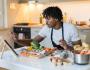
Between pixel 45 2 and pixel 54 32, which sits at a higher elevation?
pixel 45 2

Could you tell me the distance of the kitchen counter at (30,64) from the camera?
67.8 inches

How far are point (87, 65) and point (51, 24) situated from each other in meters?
0.95

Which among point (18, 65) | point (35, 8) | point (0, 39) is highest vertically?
point (35, 8)

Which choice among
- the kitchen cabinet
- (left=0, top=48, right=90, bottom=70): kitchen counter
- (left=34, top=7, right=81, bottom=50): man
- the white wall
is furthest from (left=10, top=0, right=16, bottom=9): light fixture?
(left=0, top=48, right=90, bottom=70): kitchen counter

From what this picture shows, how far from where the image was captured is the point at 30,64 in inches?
72.5

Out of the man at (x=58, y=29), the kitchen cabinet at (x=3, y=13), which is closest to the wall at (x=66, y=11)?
the kitchen cabinet at (x=3, y=13)

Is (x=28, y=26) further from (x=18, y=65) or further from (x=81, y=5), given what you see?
(x=18, y=65)

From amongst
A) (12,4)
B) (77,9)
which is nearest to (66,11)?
(77,9)

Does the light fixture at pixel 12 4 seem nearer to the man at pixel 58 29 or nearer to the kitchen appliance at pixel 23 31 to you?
the kitchen appliance at pixel 23 31

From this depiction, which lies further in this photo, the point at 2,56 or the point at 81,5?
the point at 81,5

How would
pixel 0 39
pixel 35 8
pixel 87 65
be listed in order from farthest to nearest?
pixel 35 8 < pixel 0 39 < pixel 87 65

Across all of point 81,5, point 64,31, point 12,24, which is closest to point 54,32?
point 64,31

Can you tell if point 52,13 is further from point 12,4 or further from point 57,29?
point 12,4

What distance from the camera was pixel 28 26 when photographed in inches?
186
